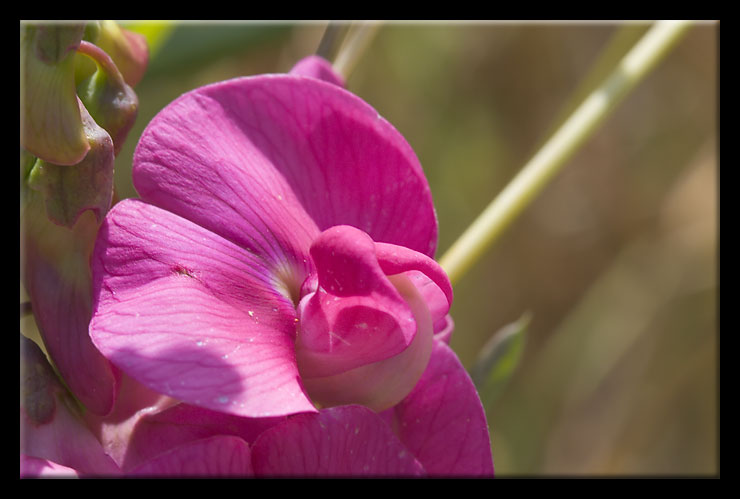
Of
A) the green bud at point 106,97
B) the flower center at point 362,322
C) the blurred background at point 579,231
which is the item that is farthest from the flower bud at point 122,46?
the blurred background at point 579,231

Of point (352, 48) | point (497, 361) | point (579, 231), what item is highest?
point (352, 48)

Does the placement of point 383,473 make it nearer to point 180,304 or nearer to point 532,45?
point 180,304

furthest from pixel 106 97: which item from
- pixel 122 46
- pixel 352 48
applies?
pixel 352 48

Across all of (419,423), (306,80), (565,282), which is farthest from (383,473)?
(565,282)

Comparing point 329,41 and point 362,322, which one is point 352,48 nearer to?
point 329,41

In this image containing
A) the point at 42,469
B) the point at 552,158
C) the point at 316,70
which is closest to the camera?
the point at 42,469

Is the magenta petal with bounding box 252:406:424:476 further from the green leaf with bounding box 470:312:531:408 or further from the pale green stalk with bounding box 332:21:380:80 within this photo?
the pale green stalk with bounding box 332:21:380:80
